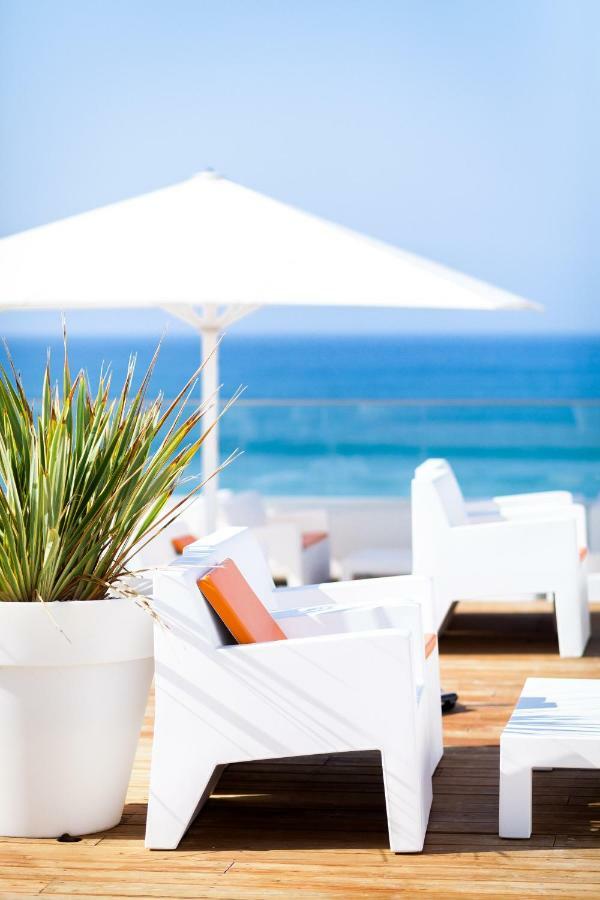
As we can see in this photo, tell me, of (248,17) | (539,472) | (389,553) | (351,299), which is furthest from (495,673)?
(248,17)

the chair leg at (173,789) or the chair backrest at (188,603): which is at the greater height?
the chair backrest at (188,603)

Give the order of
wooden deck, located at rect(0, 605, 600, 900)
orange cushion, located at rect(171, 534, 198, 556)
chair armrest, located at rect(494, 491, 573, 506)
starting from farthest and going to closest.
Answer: chair armrest, located at rect(494, 491, 573, 506) → orange cushion, located at rect(171, 534, 198, 556) → wooden deck, located at rect(0, 605, 600, 900)

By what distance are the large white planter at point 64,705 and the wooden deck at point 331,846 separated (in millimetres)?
98

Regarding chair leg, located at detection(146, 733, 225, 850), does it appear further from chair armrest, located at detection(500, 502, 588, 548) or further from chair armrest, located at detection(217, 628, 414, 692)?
chair armrest, located at detection(500, 502, 588, 548)

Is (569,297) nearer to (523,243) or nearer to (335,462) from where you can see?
(523,243)

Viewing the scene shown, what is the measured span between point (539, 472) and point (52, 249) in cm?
666

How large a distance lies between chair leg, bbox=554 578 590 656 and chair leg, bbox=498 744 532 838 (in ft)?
8.73

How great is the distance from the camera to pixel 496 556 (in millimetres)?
6535

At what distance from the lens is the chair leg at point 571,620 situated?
6.36 m

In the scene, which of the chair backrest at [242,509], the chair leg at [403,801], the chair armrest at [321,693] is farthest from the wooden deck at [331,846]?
the chair backrest at [242,509]

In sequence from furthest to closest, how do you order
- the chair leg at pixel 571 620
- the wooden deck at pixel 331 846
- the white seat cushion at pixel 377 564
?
the white seat cushion at pixel 377 564, the chair leg at pixel 571 620, the wooden deck at pixel 331 846

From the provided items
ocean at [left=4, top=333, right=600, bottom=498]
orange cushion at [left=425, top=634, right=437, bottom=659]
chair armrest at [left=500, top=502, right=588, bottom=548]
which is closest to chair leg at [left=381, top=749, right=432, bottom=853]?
orange cushion at [left=425, top=634, right=437, bottom=659]

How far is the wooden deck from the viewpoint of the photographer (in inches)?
134

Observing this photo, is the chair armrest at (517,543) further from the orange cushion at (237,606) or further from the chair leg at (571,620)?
the orange cushion at (237,606)
